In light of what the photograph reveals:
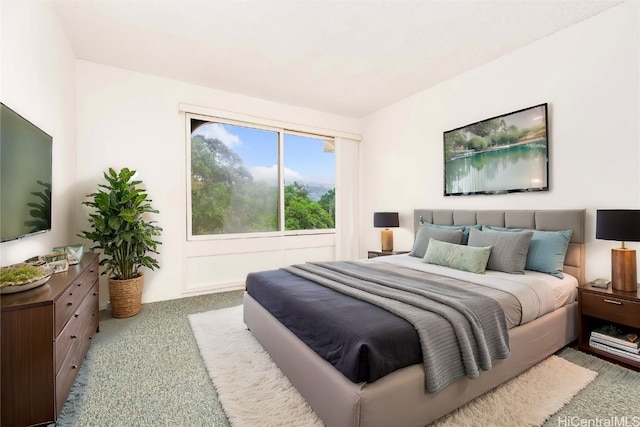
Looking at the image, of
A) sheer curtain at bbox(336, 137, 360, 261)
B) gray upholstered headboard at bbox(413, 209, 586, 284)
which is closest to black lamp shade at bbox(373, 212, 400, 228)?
gray upholstered headboard at bbox(413, 209, 586, 284)

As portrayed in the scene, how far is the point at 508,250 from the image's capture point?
106 inches

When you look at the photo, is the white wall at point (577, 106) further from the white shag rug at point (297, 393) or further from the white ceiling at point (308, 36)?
the white shag rug at point (297, 393)

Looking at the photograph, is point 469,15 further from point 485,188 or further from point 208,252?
point 208,252

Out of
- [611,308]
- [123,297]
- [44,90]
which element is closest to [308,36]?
[44,90]

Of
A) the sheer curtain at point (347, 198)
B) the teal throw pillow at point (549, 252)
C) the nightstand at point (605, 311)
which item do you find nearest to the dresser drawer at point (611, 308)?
the nightstand at point (605, 311)

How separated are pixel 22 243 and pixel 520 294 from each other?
11.4ft

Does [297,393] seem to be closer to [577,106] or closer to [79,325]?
[79,325]

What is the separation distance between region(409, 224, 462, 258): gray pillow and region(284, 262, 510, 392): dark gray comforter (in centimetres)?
108

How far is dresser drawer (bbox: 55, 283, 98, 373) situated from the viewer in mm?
1582

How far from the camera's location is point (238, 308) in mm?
3475

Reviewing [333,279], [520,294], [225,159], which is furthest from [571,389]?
[225,159]

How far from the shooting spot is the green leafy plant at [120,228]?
9.80 feet

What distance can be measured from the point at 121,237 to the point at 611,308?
427cm

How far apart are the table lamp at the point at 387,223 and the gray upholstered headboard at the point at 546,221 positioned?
0.83 meters
